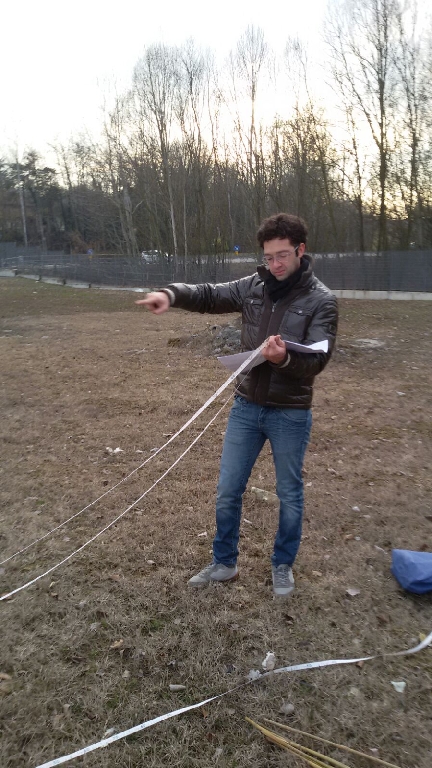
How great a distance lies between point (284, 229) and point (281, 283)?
0.27 meters

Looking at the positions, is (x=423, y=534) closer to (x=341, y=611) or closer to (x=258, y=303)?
(x=341, y=611)

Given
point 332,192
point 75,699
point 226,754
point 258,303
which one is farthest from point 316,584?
point 332,192

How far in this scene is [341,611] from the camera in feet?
10.1

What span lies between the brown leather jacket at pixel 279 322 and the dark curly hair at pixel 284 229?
0.16 meters

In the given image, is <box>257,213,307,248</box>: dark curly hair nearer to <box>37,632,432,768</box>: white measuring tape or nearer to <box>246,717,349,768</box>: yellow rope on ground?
<box>37,632,432,768</box>: white measuring tape

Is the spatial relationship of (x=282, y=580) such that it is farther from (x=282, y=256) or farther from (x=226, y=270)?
(x=226, y=270)

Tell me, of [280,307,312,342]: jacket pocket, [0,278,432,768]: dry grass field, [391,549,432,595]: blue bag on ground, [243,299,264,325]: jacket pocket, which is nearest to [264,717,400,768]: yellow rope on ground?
[0,278,432,768]: dry grass field

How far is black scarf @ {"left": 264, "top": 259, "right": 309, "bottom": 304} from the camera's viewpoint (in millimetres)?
2721

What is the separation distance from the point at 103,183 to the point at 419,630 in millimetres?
46182

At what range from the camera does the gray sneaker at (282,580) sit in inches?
124

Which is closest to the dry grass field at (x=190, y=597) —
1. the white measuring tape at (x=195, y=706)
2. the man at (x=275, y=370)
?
the white measuring tape at (x=195, y=706)

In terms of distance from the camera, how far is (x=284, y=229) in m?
2.65

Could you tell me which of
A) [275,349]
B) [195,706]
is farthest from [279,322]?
[195,706]

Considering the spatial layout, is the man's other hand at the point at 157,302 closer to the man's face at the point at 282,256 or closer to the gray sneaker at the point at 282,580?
the man's face at the point at 282,256
